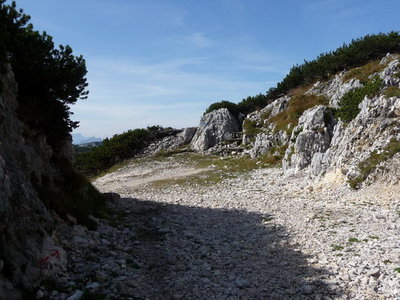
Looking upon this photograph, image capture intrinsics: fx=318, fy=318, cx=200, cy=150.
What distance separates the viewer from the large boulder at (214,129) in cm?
5644

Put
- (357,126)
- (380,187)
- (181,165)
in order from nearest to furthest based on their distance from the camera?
(380,187)
(357,126)
(181,165)

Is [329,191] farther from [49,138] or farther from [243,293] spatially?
[49,138]

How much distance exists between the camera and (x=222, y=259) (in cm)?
1305

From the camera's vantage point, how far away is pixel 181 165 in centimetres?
4731

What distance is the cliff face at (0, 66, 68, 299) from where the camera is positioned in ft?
26.3

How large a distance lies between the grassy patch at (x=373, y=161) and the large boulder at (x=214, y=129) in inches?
1350

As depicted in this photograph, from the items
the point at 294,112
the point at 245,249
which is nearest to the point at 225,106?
the point at 294,112

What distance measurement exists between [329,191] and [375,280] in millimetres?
14054

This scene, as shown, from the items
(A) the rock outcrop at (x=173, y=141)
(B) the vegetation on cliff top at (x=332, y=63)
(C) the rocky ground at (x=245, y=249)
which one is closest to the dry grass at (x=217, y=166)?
(A) the rock outcrop at (x=173, y=141)

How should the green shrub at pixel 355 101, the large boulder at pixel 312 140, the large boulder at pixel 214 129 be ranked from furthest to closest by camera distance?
1. the large boulder at pixel 214 129
2. the large boulder at pixel 312 140
3. the green shrub at pixel 355 101

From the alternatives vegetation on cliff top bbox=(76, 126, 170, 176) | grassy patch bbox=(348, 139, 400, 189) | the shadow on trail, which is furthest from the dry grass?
grassy patch bbox=(348, 139, 400, 189)

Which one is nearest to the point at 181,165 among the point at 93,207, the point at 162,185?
the point at 162,185

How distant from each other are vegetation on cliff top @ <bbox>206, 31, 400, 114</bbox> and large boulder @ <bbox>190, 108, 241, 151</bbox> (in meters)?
4.72

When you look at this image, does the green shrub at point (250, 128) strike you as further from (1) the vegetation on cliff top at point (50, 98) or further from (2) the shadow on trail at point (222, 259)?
(1) the vegetation on cliff top at point (50, 98)
